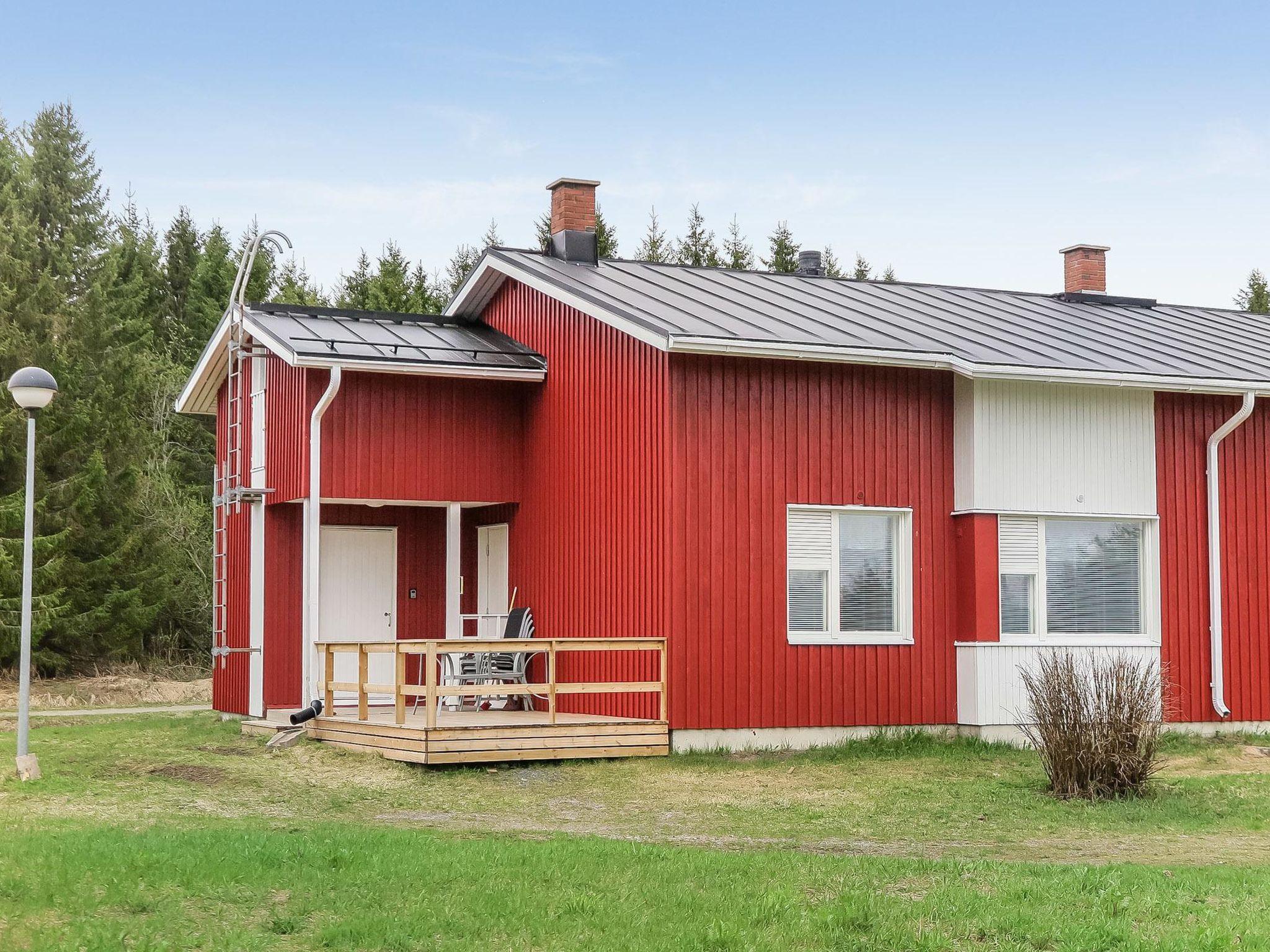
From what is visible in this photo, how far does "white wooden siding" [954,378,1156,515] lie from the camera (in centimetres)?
1542

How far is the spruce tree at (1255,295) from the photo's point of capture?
43906 millimetres

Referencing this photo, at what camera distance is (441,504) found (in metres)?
17.4

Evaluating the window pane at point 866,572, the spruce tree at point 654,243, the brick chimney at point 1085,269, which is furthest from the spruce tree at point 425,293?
the window pane at point 866,572

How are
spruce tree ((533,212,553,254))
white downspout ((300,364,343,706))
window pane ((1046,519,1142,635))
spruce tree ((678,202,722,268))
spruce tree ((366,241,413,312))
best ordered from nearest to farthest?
window pane ((1046,519,1142,635)) < white downspout ((300,364,343,706)) < spruce tree ((366,241,413,312)) < spruce tree ((533,212,553,254)) < spruce tree ((678,202,722,268))

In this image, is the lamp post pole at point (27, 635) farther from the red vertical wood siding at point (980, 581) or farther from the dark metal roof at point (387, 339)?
the red vertical wood siding at point (980, 581)

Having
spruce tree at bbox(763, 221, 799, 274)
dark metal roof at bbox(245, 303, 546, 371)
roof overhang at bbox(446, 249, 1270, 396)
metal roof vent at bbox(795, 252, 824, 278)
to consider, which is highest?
spruce tree at bbox(763, 221, 799, 274)

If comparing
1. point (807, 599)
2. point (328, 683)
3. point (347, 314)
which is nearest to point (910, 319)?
point (807, 599)

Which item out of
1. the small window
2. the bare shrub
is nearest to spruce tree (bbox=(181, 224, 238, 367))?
the small window

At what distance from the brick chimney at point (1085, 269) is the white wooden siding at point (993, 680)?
313 inches

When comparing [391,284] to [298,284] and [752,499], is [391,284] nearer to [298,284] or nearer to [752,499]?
[298,284]

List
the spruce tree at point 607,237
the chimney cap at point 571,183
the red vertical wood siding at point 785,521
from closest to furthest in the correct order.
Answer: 1. the red vertical wood siding at point 785,521
2. the chimney cap at point 571,183
3. the spruce tree at point 607,237

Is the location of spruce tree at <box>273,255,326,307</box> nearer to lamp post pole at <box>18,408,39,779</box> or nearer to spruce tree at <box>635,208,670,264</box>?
spruce tree at <box>635,208,670,264</box>

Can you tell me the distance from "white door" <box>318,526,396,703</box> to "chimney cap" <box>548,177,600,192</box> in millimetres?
4728

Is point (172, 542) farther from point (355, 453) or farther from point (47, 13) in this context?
point (355, 453)
